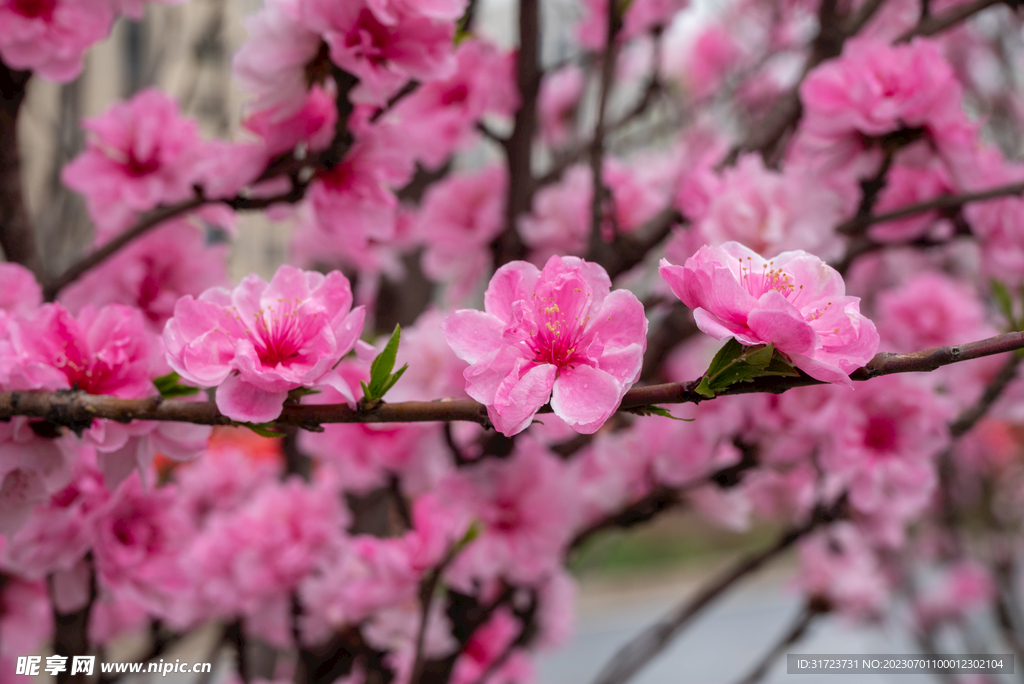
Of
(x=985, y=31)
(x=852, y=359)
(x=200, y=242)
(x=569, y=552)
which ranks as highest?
(x=985, y=31)

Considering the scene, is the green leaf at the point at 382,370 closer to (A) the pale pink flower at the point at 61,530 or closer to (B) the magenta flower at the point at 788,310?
(B) the magenta flower at the point at 788,310

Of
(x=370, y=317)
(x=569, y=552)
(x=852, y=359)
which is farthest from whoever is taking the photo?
(x=370, y=317)

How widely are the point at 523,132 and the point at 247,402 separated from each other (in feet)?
1.93

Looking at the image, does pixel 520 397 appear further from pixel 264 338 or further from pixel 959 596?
pixel 959 596

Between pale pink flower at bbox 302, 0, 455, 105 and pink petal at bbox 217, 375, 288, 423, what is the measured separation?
314mm

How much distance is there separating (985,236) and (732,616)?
5363 millimetres

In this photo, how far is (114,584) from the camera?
69cm

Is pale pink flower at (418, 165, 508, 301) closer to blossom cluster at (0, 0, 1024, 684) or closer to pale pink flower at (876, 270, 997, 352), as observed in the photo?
blossom cluster at (0, 0, 1024, 684)

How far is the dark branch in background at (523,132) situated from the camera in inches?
34.2

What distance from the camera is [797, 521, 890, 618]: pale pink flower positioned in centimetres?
141

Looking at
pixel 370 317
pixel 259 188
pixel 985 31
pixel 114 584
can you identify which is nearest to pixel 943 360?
pixel 259 188

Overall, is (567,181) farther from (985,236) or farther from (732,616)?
(732,616)

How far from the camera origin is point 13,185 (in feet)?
2.27

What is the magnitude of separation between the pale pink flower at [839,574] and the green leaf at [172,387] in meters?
1.21
